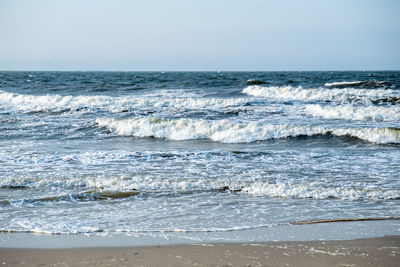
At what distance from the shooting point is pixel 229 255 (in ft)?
13.8

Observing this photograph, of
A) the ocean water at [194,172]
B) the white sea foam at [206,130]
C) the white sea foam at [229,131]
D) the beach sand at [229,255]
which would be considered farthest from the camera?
the white sea foam at [206,130]

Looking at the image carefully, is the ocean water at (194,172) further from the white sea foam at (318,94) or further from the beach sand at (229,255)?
the white sea foam at (318,94)

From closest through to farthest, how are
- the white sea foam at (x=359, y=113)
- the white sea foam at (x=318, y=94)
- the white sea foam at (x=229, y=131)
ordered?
1. the white sea foam at (x=229, y=131)
2. the white sea foam at (x=359, y=113)
3. the white sea foam at (x=318, y=94)

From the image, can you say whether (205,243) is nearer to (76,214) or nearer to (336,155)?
(76,214)

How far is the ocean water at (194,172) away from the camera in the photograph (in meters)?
5.84

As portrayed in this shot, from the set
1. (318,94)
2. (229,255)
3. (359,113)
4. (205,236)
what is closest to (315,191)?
(205,236)

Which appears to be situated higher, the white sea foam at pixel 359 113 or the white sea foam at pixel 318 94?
the white sea foam at pixel 318 94

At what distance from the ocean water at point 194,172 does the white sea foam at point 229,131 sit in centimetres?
4

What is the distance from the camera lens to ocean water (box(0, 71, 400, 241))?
584cm

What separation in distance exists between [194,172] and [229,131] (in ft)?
19.3

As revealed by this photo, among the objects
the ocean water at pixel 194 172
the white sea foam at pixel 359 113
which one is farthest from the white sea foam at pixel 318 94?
the ocean water at pixel 194 172

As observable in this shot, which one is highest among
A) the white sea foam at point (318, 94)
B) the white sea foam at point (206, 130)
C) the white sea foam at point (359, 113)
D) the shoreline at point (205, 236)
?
the white sea foam at point (318, 94)

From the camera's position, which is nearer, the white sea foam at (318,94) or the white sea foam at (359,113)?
the white sea foam at (359,113)

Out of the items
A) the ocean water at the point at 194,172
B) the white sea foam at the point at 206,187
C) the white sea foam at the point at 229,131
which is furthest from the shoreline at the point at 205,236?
the white sea foam at the point at 229,131
